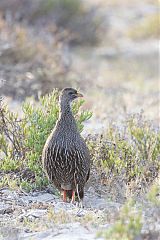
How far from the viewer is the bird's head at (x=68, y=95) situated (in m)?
7.48

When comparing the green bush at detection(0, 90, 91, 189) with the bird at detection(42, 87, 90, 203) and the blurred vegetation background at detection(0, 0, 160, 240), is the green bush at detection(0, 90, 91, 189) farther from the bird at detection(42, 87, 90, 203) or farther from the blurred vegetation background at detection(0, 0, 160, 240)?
the bird at detection(42, 87, 90, 203)

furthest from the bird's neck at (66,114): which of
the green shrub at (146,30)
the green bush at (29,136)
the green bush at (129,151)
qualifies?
the green shrub at (146,30)

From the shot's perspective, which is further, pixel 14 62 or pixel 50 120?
pixel 14 62

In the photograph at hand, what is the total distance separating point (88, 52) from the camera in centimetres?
2109

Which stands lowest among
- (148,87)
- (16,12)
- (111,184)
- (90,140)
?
(111,184)

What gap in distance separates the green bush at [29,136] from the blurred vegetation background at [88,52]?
1.71 m

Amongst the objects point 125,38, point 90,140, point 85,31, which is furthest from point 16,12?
point 90,140

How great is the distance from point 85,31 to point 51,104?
1395 centimetres

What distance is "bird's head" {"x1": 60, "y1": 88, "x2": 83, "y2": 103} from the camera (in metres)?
7.48

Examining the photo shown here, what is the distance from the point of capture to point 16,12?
19.8 meters

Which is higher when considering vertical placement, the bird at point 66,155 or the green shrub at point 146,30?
the green shrub at point 146,30

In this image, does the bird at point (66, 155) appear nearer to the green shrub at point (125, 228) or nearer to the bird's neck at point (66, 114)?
the bird's neck at point (66, 114)

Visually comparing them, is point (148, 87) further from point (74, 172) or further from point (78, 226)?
point (78, 226)

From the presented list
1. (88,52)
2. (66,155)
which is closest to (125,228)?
(66,155)
